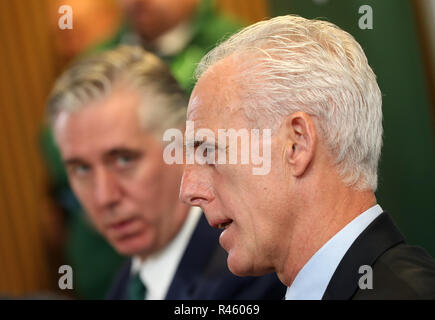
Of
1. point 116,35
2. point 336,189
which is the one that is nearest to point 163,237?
point 336,189

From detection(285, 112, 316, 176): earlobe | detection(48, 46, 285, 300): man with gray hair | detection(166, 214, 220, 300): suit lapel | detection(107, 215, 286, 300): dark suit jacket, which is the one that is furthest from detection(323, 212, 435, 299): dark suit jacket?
detection(48, 46, 285, 300): man with gray hair

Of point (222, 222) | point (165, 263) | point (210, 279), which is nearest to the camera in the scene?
point (222, 222)

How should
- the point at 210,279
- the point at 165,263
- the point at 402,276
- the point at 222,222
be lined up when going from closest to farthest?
the point at 402,276 < the point at 222,222 < the point at 210,279 < the point at 165,263

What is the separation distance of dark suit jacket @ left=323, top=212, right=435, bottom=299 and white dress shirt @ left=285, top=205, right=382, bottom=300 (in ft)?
0.04

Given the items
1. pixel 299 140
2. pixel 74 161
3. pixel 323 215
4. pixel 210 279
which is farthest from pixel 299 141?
pixel 74 161

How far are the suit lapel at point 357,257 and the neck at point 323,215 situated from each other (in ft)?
0.12

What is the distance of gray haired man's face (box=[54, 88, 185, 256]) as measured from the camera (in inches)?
57.7

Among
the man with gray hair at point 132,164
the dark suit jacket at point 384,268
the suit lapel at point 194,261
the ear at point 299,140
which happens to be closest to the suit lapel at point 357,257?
the dark suit jacket at point 384,268

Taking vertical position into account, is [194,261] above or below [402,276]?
below

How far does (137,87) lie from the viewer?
1492 millimetres

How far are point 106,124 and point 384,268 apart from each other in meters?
0.78

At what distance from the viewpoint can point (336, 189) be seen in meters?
0.94

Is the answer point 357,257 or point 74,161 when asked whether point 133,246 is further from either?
point 357,257
